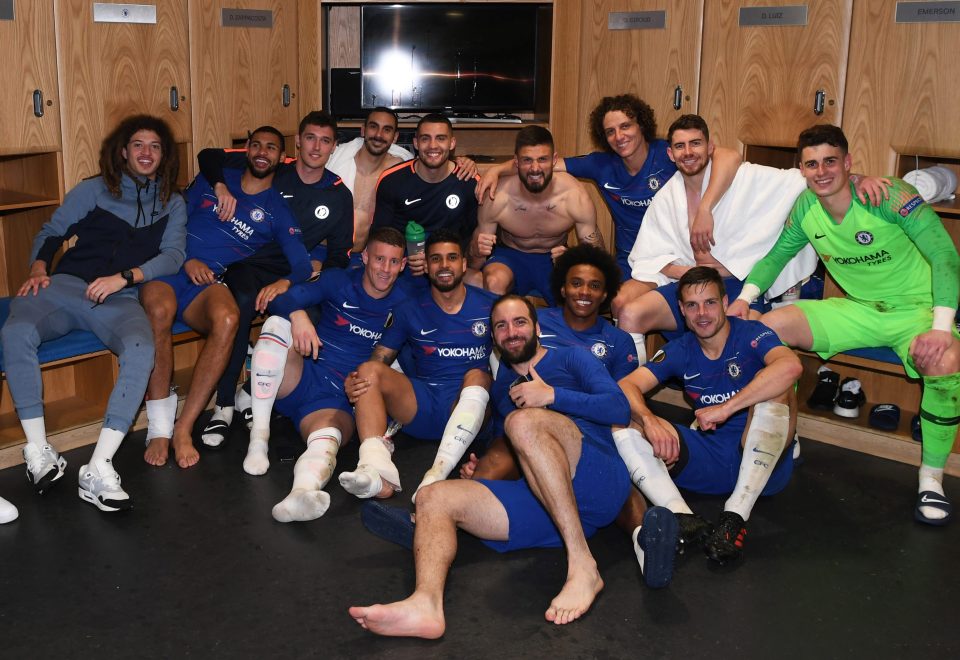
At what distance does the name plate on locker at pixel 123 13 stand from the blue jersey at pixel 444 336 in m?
1.88

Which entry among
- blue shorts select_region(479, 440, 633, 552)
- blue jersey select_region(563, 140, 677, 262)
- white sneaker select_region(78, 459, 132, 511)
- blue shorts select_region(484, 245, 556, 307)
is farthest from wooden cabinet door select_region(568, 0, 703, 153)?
white sneaker select_region(78, 459, 132, 511)

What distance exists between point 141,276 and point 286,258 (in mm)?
644

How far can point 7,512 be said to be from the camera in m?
3.48

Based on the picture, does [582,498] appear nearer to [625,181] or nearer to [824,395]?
[824,395]

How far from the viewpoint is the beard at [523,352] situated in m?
3.29

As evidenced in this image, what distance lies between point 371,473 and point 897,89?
2.72 m

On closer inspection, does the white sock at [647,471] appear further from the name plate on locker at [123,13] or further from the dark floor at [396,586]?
the name plate on locker at [123,13]

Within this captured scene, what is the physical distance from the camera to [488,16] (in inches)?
215

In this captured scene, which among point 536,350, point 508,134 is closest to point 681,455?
point 536,350

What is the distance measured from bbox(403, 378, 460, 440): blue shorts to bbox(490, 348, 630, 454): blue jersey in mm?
528

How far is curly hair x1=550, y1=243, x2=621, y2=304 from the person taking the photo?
12.8 feet

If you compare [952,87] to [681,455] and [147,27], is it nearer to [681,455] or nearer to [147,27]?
[681,455]

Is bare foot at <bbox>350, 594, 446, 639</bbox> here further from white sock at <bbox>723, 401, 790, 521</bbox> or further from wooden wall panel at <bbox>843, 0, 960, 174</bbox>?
wooden wall panel at <bbox>843, 0, 960, 174</bbox>

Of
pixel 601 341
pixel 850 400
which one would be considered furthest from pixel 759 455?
pixel 850 400
